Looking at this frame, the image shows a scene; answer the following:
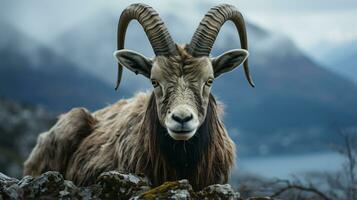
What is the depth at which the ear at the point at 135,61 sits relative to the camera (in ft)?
41.8

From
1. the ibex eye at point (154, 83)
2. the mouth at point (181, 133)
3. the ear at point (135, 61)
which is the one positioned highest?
the ear at point (135, 61)

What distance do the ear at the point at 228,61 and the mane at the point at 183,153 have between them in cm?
49

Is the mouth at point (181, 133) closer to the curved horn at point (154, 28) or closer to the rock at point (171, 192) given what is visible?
the curved horn at point (154, 28)

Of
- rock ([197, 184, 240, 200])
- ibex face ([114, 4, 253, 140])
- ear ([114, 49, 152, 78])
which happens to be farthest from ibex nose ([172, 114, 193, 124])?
rock ([197, 184, 240, 200])

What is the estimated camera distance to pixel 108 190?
29.5 feet

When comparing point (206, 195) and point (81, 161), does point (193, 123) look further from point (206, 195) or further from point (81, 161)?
point (81, 161)

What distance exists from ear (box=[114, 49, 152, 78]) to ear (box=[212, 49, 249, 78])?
1.06 metres

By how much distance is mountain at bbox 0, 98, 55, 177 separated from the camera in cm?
6594

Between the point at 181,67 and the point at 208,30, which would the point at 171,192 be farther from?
the point at 208,30

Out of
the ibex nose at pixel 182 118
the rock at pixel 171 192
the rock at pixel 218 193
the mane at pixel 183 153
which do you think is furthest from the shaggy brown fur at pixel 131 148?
the rock at pixel 171 192

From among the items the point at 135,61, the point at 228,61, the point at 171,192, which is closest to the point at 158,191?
the point at 171,192

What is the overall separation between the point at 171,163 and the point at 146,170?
50 cm

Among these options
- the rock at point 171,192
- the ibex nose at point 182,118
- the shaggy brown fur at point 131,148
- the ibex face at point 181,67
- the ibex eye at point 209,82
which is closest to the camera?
the rock at point 171,192

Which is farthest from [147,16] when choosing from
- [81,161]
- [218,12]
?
[81,161]
